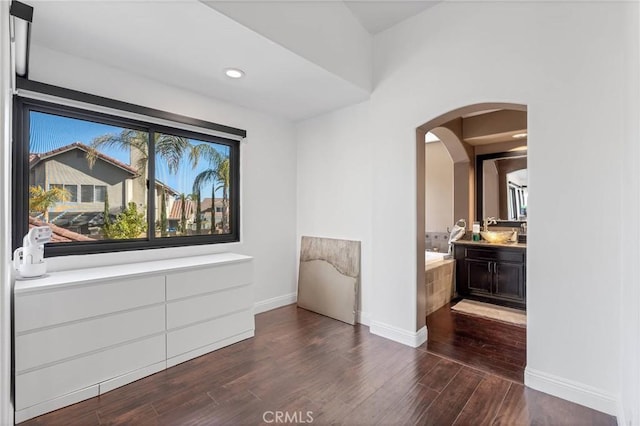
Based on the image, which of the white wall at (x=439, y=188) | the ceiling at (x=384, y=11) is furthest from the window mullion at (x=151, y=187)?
the white wall at (x=439, y=188)

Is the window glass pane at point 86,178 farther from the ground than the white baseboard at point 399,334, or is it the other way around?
the window glass pane at point 86,178

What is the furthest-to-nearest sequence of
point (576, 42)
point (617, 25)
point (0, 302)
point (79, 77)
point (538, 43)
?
point (79, 77) < point (538, 43) < point (576, 42) < point (617, 25) < point (0, 302)

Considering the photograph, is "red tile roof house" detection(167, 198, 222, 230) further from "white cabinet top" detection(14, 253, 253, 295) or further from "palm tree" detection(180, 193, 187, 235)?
→ "white cabinet top" detection(14, 253, 253, 295)

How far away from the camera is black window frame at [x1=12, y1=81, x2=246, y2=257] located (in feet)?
7.44

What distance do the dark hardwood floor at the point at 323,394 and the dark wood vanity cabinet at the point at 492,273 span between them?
1.99 m

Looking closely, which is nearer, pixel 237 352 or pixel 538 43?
pixel 538 43

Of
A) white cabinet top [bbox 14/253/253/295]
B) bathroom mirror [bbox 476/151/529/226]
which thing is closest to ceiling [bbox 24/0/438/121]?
white cabinet top [bbox 14/253/253/295]

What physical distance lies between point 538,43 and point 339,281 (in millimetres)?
2860

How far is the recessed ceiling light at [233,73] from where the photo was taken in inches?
107

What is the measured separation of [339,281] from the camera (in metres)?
3.66

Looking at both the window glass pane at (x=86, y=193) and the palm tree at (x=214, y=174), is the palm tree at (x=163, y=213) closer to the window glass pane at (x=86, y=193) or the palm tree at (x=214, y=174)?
the palm tree at (x=214, y=174)

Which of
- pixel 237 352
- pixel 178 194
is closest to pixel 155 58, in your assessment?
pixel 178 194

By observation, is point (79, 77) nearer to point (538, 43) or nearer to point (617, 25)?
point (538, 43)

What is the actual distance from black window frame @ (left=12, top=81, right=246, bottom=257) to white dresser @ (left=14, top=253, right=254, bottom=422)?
26cm
